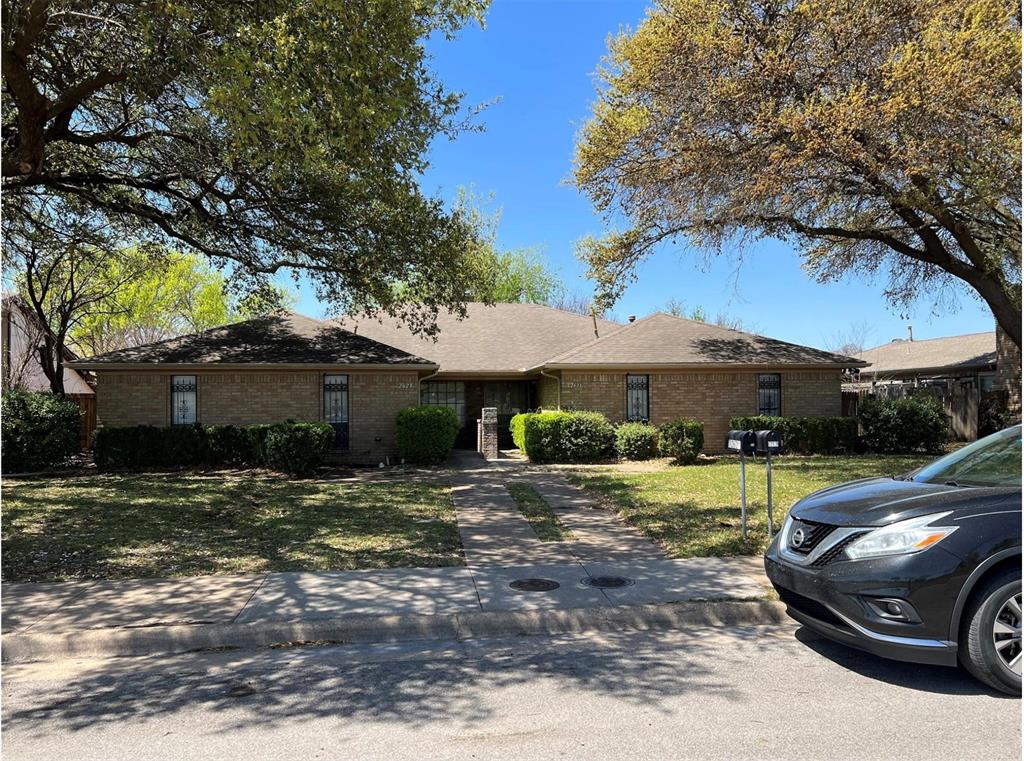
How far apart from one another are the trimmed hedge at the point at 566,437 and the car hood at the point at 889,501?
454 inches

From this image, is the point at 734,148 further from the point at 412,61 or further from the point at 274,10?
the point at 274,10

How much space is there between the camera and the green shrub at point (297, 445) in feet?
47.5

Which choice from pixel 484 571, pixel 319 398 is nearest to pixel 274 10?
pixel 484 571

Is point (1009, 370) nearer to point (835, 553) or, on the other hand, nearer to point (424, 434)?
point (424, 434)

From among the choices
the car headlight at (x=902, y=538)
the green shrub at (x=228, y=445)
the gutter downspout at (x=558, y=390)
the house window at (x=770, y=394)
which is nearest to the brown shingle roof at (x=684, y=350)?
the gutter downspout at (x=558, y=390)

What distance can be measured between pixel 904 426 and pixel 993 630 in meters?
15.5

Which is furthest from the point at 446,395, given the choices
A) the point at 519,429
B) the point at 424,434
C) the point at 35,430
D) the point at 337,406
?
the point at 35,430

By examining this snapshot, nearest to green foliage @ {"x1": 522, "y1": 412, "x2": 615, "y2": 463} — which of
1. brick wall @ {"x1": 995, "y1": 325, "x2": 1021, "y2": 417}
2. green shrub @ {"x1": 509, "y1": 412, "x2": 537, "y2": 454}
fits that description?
green shrub @ {"x1": 509, "y1": 412, "x2": 537, "y2": 454}

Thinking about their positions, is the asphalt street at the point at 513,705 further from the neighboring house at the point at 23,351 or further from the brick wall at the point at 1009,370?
the neighboring house at the point at 23,351

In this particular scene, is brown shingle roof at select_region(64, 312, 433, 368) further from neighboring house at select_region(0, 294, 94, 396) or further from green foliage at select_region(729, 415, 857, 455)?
green foliage at select_region(729, 415, 857, 455)

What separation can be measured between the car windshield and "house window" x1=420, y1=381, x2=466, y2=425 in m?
16.7

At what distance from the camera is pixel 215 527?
9.22 meters

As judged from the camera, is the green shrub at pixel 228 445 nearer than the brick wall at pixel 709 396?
Yes

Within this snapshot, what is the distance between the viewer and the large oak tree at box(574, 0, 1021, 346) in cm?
1031
